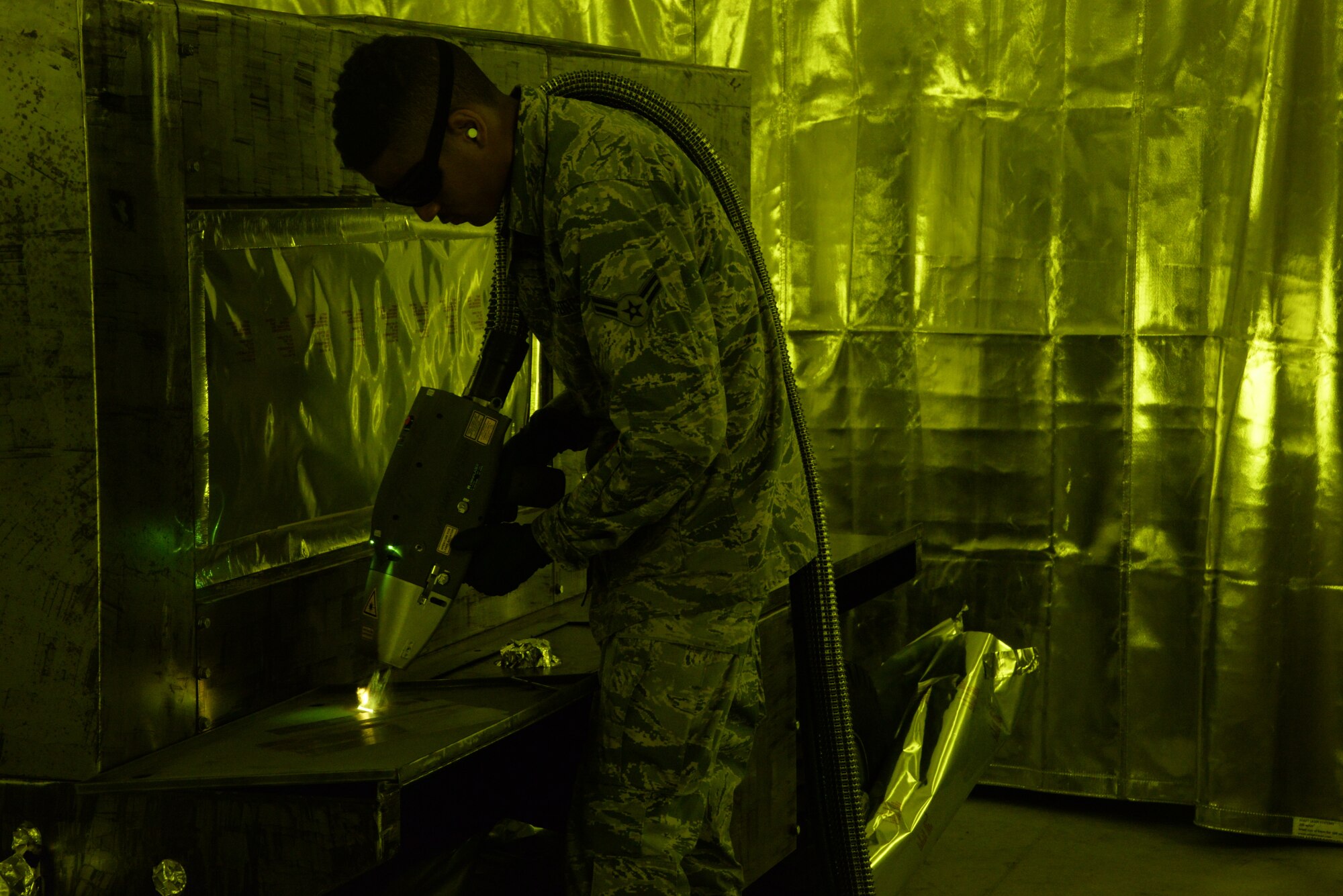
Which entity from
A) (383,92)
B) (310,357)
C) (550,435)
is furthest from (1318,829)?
(383,92)

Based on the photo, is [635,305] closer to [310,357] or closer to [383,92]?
[383,92]

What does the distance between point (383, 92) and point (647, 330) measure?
0.38m

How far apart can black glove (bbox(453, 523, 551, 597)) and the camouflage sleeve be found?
6.0 inches

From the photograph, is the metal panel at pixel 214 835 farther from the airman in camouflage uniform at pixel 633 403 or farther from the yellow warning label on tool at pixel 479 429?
the yellow warning label on tool at pixel 479 429

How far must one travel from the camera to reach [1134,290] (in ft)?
9.62

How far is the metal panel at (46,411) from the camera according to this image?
1440 millimetres

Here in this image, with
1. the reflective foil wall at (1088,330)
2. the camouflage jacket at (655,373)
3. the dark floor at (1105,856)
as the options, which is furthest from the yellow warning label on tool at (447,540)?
the reflective foil wall at (1088,330)

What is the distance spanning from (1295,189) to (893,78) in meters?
0.87

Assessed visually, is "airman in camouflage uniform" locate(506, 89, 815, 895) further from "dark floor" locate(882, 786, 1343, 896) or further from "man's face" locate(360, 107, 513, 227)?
"dark floor" locate(882, 786, 1343, 896)

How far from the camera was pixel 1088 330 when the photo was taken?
9.74 feet

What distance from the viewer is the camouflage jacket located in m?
1.46

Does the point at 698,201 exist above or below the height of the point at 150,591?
above

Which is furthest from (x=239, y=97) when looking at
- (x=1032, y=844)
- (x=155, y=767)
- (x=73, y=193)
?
(x=1032, y=844)

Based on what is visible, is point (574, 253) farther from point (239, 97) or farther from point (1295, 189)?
point (1295, 189)
